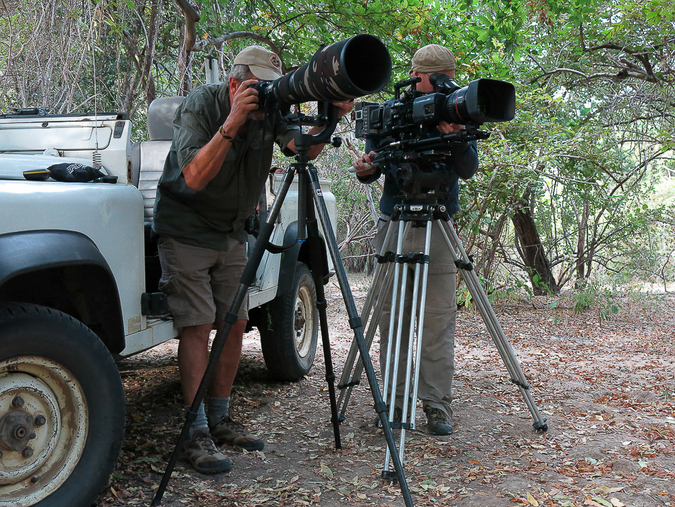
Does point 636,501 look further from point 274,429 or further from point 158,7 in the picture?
point 158,7

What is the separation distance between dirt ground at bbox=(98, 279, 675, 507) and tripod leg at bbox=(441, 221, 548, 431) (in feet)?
0.68

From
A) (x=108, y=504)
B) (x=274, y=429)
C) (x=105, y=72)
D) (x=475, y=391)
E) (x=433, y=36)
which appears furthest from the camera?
(x=105, y=72)

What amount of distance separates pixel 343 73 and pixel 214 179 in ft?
3.15

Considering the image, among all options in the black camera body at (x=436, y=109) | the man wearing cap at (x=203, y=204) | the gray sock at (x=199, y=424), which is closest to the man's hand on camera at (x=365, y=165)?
the black camera body at (x=436, y=109)

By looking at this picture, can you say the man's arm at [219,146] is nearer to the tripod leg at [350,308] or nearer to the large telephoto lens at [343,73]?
the large telephoto lens at [343,73]

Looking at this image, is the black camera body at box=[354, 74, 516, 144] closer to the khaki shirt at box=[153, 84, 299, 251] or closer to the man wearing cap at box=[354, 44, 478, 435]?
the man wearing cap at box=[354, 44, 478, 435]

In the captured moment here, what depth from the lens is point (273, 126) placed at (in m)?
3.04

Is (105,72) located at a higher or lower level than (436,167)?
higher

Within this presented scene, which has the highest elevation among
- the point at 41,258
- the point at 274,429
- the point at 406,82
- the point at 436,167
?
the point at 406,82

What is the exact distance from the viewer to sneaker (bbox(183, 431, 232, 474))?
2924 mm

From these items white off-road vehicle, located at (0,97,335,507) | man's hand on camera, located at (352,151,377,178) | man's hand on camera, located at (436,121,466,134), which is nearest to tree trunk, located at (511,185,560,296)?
man's hand on camera, located at (352,151,377,178)

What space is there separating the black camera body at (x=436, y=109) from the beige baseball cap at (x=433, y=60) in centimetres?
13

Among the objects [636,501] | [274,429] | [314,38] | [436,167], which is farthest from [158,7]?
[636,501]

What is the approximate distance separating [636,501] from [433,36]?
483cm
